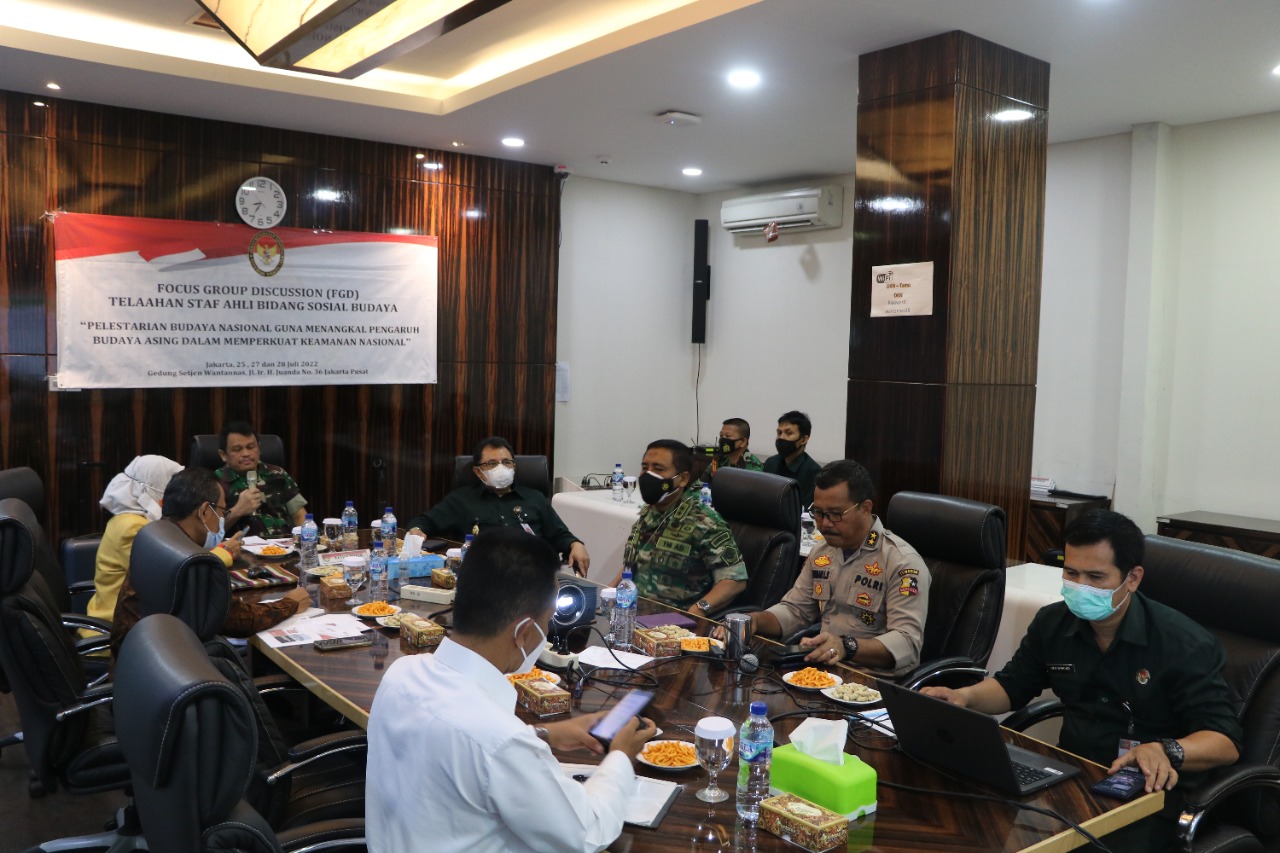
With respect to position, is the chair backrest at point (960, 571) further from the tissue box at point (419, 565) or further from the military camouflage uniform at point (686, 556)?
the tissue box at point (419, 565)

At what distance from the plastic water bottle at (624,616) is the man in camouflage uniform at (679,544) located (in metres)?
0.77

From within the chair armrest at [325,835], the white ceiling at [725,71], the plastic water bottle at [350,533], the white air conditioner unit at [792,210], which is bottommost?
the chair armrest at [325,835]

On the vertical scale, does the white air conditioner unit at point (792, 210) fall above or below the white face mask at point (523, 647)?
above

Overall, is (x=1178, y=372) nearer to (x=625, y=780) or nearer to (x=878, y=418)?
(x=878, y=418)

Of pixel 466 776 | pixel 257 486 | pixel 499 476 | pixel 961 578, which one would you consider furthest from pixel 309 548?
pixel 466 776

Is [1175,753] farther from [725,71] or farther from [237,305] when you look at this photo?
[237,305]

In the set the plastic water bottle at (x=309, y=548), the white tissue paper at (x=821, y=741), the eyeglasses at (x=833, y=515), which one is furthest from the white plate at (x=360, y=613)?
the white tissue paper at (x=821, y=741)

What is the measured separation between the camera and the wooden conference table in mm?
1778

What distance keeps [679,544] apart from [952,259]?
1636 millimetres

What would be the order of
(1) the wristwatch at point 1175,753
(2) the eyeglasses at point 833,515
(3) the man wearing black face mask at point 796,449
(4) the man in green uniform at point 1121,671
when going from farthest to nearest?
(3) the man wearing black face mask at point 796,449 → (2) the eyeglasses at point 833,515 → (4) the man in green uniform at point 1121,671 → (1) the wristwatch at point 1175,753

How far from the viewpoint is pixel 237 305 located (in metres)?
6.12

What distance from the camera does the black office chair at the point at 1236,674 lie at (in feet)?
7.22

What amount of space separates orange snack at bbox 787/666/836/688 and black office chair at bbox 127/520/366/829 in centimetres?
110

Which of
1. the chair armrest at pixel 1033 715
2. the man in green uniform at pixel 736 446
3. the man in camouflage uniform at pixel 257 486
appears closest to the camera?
the chair armrest at pixel 1033 715
